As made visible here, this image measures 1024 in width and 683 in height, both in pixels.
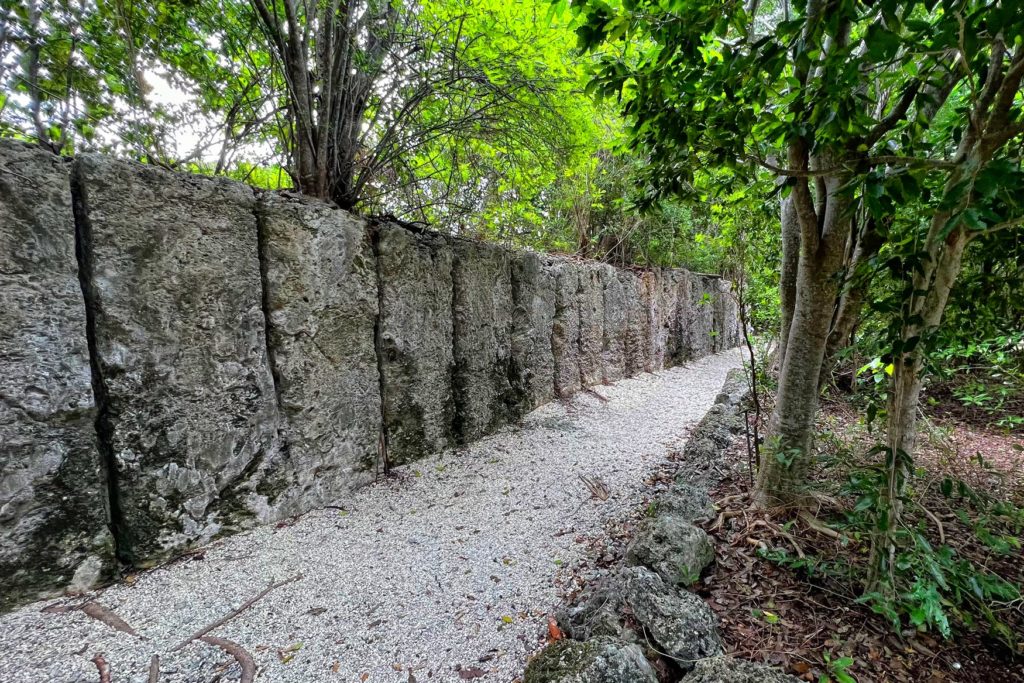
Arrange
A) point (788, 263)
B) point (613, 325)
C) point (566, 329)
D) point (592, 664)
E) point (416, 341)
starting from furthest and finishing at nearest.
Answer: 1. point (613, 325)
2. point (566, 329)
3. point (416, 341)
4. point (788, 263)
5. point (592, 664)

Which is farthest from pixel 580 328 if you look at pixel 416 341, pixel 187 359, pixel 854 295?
→ pixel 187 359

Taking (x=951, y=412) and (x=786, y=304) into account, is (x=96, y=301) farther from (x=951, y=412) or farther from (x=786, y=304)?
(x=951, y=412)

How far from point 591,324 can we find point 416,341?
103 inches

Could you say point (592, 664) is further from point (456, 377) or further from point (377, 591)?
point (456, 377)

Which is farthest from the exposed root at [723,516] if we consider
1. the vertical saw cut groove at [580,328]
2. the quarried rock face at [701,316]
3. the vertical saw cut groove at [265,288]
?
the quarried rock face at [701,316]

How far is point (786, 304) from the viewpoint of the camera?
82.2 inches

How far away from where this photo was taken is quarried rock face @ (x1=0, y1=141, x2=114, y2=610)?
1.38 metres

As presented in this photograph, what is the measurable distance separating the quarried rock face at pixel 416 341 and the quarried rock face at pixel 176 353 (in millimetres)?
713

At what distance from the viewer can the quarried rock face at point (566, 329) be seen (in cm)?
428

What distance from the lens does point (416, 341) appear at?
2719mm

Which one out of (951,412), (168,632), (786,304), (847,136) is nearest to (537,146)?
(786,304)

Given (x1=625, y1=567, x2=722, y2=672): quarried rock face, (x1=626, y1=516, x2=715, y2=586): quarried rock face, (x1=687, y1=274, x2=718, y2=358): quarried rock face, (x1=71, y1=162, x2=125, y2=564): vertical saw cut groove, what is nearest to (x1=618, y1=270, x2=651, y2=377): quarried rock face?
(x1=687, y1=274, x2=718, y2=358): quarried rock face

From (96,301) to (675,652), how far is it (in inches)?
88.0

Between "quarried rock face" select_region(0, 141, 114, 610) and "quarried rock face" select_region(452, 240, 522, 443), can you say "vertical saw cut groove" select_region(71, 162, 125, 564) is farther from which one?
→ "quarried rock face" select_region(452, 240, 522, 443)
